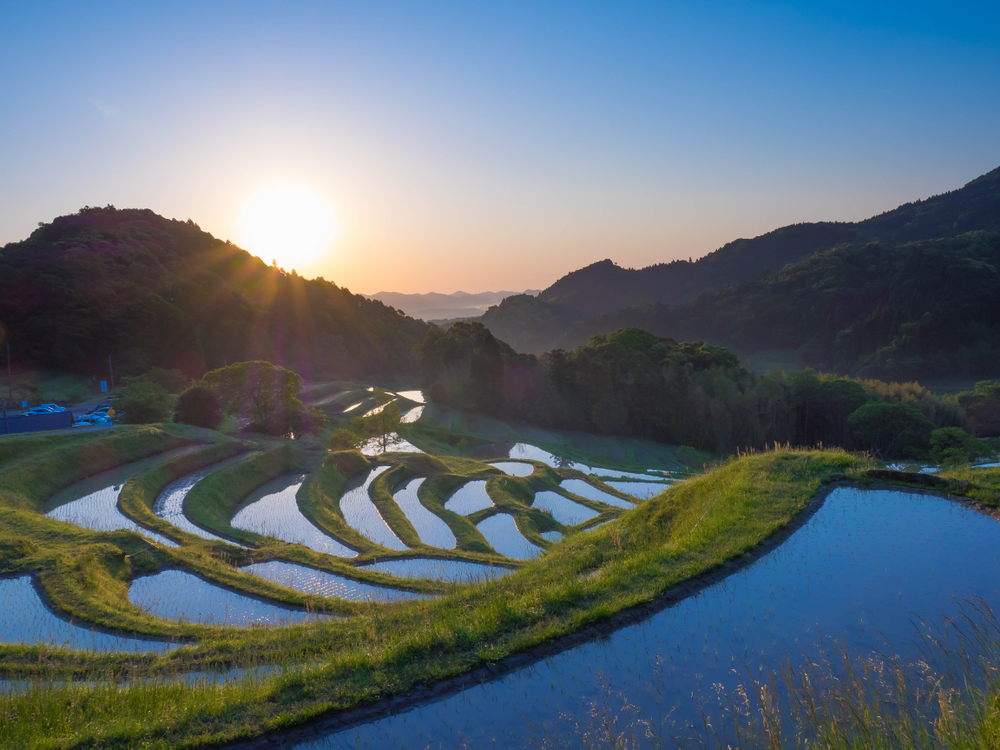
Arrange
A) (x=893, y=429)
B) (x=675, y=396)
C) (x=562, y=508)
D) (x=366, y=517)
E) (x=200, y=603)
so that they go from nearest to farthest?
(x=200, y=603) → (x=366, y=517) → (x=562, y=508) → (x=893, y=429) → (x=675, y=396)

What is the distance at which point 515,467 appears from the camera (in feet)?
110

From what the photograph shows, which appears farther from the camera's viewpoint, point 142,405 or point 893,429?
point 893,429

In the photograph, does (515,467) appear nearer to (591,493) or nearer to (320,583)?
(591,493)

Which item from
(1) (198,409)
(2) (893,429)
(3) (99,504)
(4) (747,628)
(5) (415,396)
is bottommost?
(2) (893,429)

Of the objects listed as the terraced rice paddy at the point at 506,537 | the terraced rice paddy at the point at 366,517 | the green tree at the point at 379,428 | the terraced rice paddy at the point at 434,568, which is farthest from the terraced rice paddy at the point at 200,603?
the green tree at the point at 379,428

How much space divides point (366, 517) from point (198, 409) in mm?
17835

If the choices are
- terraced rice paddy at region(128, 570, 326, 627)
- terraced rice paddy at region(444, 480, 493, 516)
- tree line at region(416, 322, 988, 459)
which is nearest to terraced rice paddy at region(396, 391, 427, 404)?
tree line at region(416, 322, 988, 459)

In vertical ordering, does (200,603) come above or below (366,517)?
above

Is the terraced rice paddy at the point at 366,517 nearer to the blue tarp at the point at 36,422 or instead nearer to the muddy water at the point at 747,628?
the muddy water at the point at 747,628

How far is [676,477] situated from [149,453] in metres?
27.7

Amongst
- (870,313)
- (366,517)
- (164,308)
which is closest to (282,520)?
(366,517)

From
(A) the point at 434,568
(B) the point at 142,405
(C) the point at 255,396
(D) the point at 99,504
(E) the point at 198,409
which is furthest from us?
(C) the point at 255,396

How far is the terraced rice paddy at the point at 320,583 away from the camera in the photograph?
42.6ft

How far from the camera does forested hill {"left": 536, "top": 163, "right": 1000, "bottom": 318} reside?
137 metres
